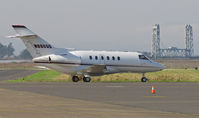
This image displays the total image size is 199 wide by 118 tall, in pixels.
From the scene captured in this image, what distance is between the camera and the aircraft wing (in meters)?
45.7

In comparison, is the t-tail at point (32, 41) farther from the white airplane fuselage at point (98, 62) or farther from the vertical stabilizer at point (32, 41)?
the white airplane fuselage at point (98, 62)

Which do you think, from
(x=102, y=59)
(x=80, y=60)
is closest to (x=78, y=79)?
(x=80, y=60)

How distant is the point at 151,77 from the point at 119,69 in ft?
21.5

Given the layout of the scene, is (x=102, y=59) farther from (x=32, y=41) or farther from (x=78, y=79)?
(x=32, y=41)

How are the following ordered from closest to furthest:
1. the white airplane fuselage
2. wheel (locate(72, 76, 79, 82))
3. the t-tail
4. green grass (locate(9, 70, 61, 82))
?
the t-tail, the white airplane fuselage, wheel (locate(72, 76, 79, 82)), green grass (locate(9, 70, 61, 82))

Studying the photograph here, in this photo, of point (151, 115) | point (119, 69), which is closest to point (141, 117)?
point (151, 115)

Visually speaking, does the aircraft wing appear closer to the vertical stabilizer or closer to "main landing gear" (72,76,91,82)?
"main landing gear" (72,76,91,82)

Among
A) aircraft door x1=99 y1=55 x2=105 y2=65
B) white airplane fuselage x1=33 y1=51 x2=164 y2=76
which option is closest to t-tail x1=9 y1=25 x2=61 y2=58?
white airplane fuselage x1=33 y1=51 x2=164 y2=76

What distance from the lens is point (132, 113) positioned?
1656 centimetres

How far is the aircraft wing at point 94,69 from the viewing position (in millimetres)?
45728

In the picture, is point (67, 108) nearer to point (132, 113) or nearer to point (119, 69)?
point (132, 113)

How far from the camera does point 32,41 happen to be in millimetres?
44125

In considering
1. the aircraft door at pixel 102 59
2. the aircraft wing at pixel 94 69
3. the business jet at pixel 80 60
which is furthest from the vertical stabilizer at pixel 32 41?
the aircraft door at pixel 102 59

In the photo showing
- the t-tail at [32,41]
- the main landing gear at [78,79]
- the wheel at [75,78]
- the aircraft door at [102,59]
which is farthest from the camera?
the aircraft door at [102,59]
